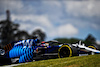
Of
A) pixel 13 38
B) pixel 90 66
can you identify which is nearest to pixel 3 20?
pixel 13 38

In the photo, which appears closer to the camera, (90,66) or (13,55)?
(90,66)

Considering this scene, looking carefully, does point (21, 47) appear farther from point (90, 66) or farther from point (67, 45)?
point (90, 66)

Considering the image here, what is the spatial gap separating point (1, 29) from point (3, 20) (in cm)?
418

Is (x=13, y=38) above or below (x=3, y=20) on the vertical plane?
below

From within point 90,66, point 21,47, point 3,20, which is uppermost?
point 3,20

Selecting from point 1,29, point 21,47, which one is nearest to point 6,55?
point 21,47

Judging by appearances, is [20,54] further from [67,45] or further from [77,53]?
[77,53]

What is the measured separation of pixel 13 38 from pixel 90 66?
194 feet

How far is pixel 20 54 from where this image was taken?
9078 millimetres

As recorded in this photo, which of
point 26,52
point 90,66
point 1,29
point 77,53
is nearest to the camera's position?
point 90,66

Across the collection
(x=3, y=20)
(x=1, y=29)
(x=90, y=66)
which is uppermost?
(x=3, y=20)

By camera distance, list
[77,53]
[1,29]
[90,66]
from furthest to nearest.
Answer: [1,29]
[77,53]
[90,66]

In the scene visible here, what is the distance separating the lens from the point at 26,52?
9.05 m

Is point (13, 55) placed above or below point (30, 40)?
below
